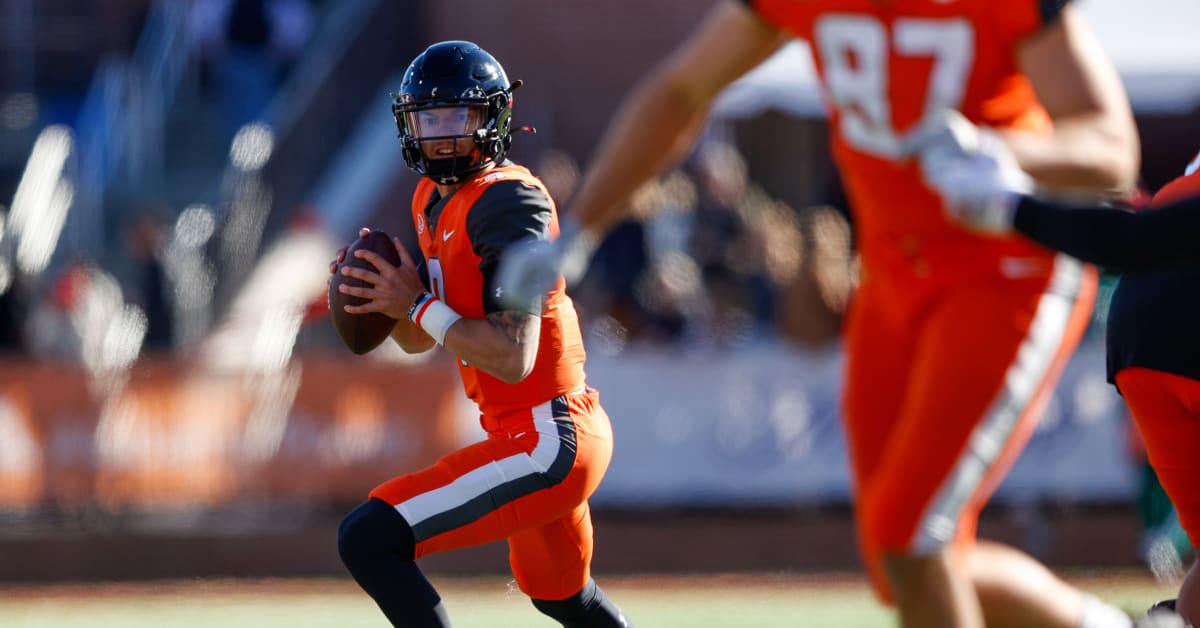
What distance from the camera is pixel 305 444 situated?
11891 millimetres

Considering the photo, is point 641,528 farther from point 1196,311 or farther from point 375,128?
point 1196,311

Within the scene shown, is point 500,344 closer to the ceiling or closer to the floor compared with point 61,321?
closer to the ceiling

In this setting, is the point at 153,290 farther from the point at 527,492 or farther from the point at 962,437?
the point at 962,437

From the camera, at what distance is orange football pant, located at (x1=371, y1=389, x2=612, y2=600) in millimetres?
4809

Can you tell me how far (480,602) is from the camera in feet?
34.0

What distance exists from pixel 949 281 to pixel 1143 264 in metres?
0.44

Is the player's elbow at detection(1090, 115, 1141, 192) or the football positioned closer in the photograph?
the player's elbow at detection(1090, 115, 1141, 192)

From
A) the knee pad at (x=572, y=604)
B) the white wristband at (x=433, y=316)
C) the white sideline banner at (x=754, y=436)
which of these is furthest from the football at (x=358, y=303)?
the white sideline banner at (x=754, y=436)

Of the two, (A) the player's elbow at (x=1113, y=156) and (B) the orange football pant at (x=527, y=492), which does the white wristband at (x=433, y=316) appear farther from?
(A) the player's elbow at (x=1113, y=156)

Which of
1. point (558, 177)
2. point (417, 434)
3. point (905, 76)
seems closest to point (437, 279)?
point (905, 76)

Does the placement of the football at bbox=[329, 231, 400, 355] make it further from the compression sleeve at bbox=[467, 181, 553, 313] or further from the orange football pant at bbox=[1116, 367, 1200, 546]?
the orange football pant at bbox=[1116, 367, 1200, 546]

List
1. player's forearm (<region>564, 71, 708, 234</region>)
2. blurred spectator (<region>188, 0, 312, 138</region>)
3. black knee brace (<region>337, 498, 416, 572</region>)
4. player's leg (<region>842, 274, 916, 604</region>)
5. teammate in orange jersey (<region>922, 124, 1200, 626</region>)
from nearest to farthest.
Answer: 1. teammate in orange jersey (<region>922, 124, 1200, 626</region>)
2. player's leg (<region>842, 274, 916, 604</region>)
3. player's forearm (<region>564, 71, 708, 234</region>)
4. black knee brace (<region>337, 498, 416, 572</region>)
5. blurred spectator (<region>188, 0, 312, 138</region>)

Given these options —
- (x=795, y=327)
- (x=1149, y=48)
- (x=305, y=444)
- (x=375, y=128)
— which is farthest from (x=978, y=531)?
(x=375, y=128)

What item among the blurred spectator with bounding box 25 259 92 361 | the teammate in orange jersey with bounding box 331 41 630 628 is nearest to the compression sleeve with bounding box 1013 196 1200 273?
the teammate in orange jersey with bounding box 331 41 630 628
